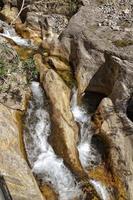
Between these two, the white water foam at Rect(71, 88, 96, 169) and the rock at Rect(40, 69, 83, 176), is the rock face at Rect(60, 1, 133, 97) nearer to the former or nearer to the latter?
the white water foam at Rect(71, 88, 96, 169)

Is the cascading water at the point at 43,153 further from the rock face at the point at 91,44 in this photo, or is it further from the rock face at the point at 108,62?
the rock face at the point at 91,44

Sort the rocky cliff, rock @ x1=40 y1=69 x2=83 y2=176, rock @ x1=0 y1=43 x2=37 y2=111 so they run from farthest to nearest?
rock @ x1=0 y1=43 x2=37 y2=111 → rock @ x1=40 y1=69 x2=83 y2=176 → the rocky cliff

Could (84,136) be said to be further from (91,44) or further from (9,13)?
(9,13)

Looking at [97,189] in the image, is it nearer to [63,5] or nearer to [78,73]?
[78,73]

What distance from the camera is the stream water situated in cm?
1261

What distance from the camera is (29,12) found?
21.7 m

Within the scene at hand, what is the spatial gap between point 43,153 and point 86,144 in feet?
5.35

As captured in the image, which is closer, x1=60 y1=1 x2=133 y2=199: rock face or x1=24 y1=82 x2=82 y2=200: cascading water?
x1=24 y1=82 x2=82 y2=200: cascading water

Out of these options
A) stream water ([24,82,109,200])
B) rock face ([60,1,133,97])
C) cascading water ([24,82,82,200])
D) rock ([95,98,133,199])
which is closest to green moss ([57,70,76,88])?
rock face ([60,1,133,97])

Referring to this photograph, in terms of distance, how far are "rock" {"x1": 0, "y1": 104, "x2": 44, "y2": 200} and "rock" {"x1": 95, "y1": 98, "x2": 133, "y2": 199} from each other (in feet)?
9.16

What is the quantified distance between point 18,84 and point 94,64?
10.3 ft

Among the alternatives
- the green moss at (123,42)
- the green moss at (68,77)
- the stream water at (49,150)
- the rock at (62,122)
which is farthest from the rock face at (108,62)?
the rock at (62,122)

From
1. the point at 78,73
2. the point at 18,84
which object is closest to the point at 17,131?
the point at 18,84

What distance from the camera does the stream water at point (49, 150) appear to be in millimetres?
12609
